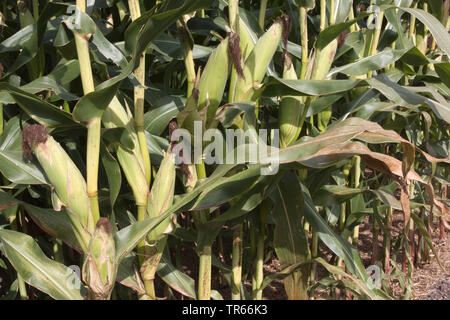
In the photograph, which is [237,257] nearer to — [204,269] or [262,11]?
[204,269]

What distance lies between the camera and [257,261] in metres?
1.84

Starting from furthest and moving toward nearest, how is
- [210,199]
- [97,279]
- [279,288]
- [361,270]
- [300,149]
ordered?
[279,288] < [361,270] < [210,199] < [300,149] < [97,279]

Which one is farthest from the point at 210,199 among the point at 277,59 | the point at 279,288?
the point at 279,288

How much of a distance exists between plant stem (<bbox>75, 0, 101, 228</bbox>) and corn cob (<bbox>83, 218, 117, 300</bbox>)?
0.43 feet

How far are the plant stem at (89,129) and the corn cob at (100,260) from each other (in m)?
0.13

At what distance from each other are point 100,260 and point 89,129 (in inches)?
12.7

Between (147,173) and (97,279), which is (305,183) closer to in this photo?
(147,173)

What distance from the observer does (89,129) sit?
1.25 m

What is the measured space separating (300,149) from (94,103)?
0.52 metres

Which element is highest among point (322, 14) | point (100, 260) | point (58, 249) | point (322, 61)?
point (322, 14)

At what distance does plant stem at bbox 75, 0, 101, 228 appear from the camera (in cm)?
121

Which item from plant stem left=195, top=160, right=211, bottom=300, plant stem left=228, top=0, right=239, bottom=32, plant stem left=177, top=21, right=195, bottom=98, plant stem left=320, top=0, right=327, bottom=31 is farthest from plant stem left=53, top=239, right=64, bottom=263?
plant stem left=320, top=0, right=327, bottom=31

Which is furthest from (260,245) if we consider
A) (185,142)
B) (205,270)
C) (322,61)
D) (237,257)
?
(322,61)
